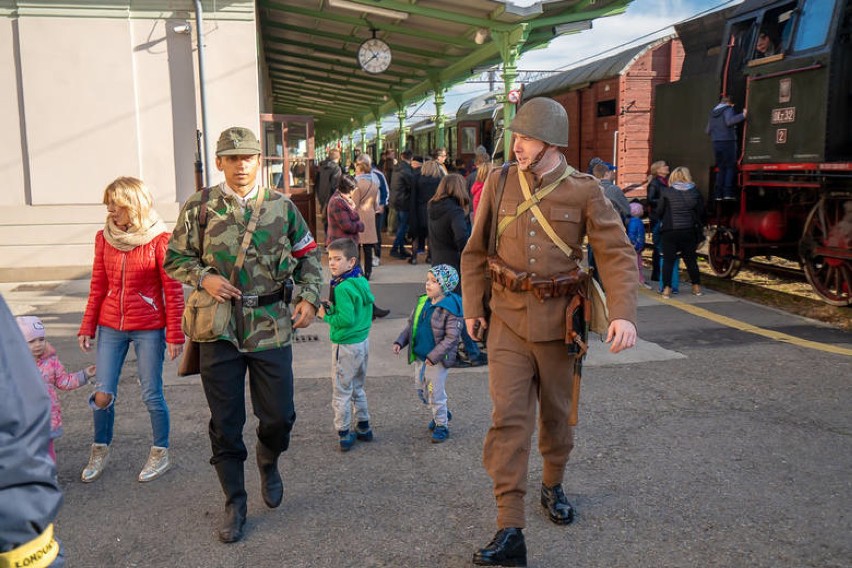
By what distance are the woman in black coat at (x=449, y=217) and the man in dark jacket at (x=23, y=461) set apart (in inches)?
230

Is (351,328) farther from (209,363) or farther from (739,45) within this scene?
(739,45)

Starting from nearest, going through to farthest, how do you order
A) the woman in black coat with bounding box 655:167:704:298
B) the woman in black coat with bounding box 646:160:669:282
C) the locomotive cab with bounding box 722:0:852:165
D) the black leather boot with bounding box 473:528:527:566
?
the black leather boot with bounding box 473:528:527:566
the locomotive cab with bounding box 722:0:852:165
the woman in black coat with bounding box 655:167:704:298
the woman in black coat with bounding box 646:160:669:282

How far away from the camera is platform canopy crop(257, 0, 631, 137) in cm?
1227

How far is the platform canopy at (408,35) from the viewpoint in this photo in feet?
40.2

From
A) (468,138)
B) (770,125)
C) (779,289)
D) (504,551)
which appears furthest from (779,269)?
(468,138)

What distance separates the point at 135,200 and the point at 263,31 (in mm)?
12031

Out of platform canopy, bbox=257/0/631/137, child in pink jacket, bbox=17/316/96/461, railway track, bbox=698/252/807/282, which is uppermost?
platform canopy, bbox=257/0/631/137

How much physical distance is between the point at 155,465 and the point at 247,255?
1589 millimetres

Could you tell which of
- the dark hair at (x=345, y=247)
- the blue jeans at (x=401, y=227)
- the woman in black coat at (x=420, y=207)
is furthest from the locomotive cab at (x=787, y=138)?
the dark hair at (x=345, y=247)

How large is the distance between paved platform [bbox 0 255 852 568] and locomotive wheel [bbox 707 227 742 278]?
14.2 feet

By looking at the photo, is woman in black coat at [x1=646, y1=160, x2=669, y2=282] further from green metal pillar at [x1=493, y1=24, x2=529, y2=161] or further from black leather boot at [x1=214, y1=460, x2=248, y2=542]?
black leather boot at [x1=214, y1=460, x2=248, y2=542]

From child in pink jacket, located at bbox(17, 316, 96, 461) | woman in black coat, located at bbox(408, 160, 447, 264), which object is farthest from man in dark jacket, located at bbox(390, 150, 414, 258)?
child in pink jacket, located at bbox(17, 316, 96, 461)

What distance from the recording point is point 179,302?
429 centimetres

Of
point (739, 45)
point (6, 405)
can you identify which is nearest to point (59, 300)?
point (6, 405)
